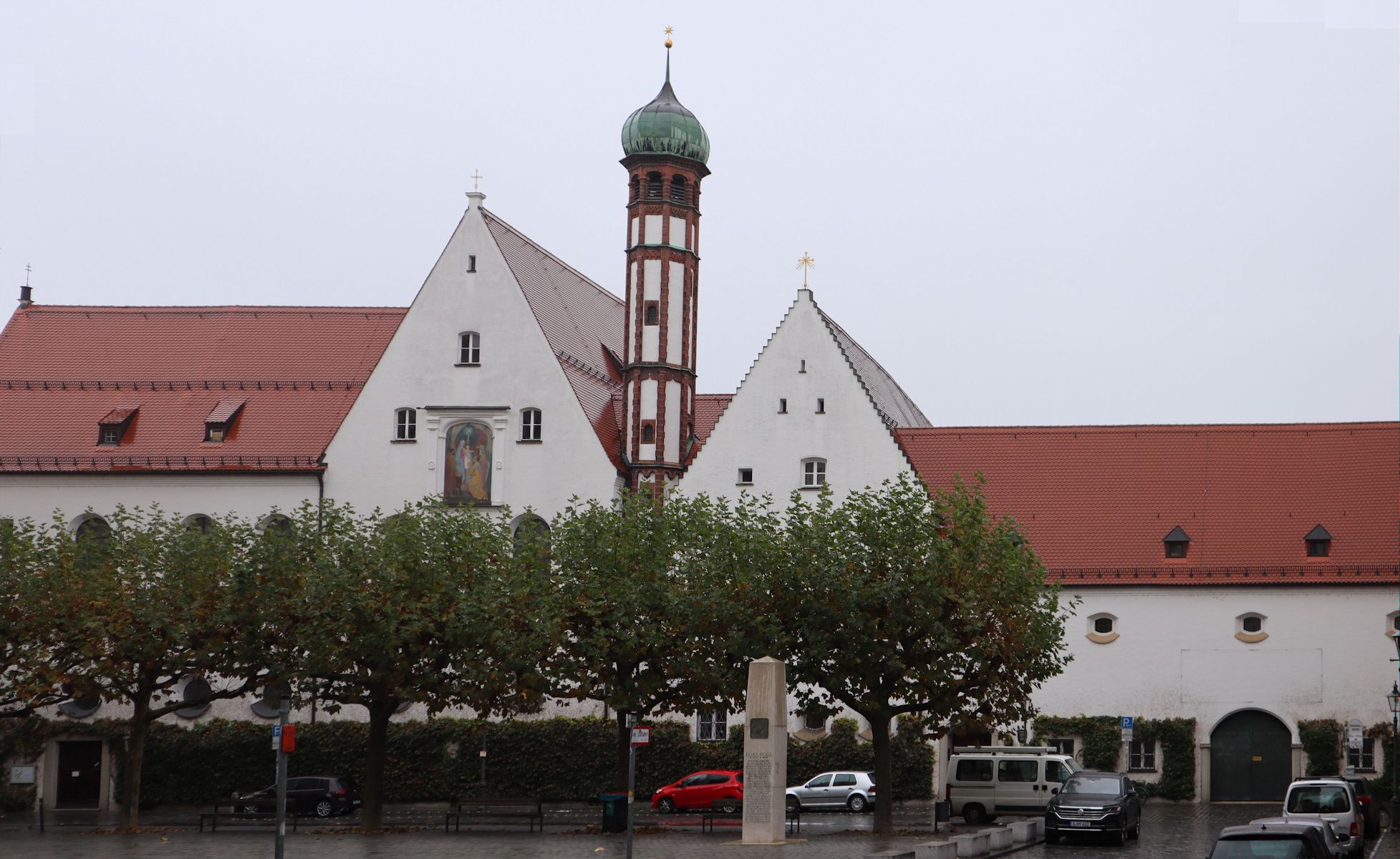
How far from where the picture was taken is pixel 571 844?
3978cm

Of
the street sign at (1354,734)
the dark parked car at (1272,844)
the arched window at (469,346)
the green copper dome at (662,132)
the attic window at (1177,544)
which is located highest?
the green copper dome at (662,132)

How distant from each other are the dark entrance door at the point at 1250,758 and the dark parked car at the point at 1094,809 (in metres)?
15.6

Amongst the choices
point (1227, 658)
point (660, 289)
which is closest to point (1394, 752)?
point (1227, 658)

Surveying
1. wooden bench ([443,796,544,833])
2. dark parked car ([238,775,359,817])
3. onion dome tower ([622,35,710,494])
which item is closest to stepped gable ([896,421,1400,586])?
onion dome tower ([622,35,710,494])

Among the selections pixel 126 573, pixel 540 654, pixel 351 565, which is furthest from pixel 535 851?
pixel 126 573

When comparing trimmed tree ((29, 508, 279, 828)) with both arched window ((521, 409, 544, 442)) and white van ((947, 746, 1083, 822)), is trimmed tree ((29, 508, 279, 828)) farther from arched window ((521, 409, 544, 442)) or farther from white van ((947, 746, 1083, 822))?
white van ((947, 746, 1083, 822))

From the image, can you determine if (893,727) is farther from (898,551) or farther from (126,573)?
(126,573)

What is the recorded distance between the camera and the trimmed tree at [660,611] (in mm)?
44250

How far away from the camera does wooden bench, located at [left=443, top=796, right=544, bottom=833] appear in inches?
1798

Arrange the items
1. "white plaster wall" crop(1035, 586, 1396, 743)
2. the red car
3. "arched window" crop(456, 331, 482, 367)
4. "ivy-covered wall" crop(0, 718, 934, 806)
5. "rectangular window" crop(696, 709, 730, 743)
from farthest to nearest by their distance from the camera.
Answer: "arched window" crop(456, 331, 482, 367) → "rectangular window" crop(696, 709, 730, 743) → "ivy-covered wall" crop(0, 718, 934, 806) → "white plaster wall" crop(1035, 586, 1396, 743) → the red car

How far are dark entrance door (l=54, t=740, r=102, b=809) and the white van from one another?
29419 millimetres

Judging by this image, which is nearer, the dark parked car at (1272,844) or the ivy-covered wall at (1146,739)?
the dark parked car at (1272,844)

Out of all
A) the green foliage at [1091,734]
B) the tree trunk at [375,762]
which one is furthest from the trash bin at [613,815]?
the green foliage at [1091,734]

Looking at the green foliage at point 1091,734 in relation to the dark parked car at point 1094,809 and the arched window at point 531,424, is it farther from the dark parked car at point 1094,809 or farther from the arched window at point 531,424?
the arched window at point 531,424
